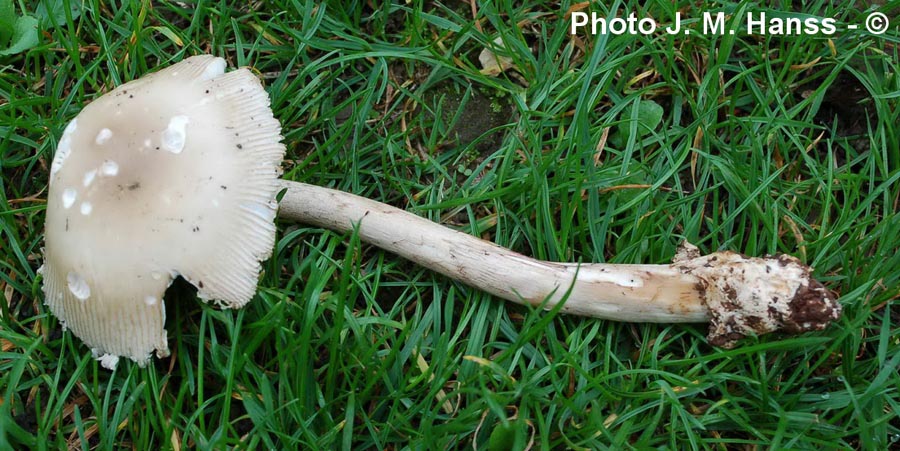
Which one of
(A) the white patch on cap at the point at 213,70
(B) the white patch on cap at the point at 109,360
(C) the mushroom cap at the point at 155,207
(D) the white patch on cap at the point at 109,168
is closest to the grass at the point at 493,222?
(B) the white patch on cap at the point at 109,360

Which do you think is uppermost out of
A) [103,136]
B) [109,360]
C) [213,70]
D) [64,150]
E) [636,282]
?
[213,70]

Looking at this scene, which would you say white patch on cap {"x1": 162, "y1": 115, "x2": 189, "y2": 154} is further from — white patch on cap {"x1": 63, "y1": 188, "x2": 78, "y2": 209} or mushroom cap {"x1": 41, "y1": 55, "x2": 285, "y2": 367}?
white patch on cap {"x1": 63, "y1": 188, "x2": 78, "y2": 209}

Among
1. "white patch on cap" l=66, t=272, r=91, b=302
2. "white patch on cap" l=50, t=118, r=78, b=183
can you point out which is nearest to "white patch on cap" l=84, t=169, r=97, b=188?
"white patch on cap" l=50, t=118, r=78, b=183

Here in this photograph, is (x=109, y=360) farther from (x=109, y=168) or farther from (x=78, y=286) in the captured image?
(x=109, y=168)

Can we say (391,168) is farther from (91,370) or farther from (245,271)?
(91,370)

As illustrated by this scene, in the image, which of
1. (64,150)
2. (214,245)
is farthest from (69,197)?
(214,245)

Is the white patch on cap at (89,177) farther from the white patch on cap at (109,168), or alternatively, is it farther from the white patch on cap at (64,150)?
the white patch on cap at (64,150)

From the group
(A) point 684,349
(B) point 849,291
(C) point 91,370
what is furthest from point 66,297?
(B) point 849,291
